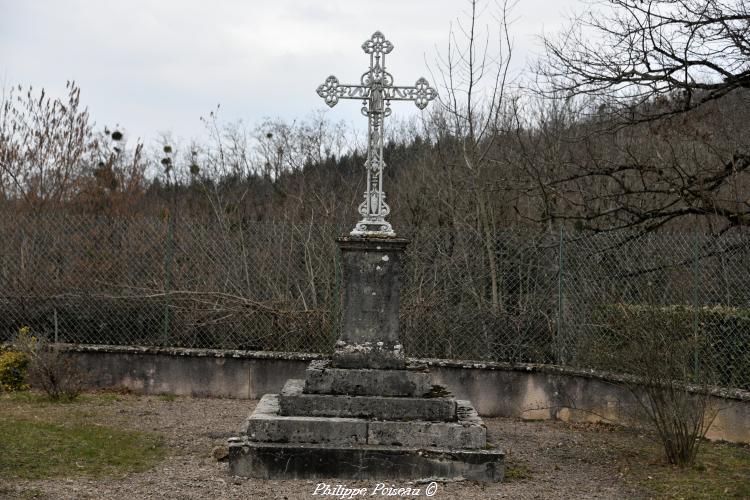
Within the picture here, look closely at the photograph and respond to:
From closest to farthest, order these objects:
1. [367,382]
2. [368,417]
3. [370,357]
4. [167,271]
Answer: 1. [368,417]
2. [367,382]
3. [370,357]
4. [167,271]

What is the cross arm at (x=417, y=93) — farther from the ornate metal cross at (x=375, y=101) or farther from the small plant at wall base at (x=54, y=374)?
the small plant at wall base at (x=54, y=374)

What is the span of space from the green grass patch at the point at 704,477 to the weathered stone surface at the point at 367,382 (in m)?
2.06

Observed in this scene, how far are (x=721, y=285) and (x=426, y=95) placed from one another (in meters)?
4.07

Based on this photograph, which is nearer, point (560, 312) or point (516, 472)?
point (516, 472)

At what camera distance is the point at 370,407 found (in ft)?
22.7

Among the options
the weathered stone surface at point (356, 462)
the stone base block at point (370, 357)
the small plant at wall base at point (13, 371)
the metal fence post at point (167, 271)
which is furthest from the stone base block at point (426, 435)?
the small plant at wall base at point (13, 371)

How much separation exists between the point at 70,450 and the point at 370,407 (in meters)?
2.79

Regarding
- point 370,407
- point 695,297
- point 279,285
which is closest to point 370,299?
point 370,407

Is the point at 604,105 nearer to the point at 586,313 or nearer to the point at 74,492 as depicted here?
the point at 586,313

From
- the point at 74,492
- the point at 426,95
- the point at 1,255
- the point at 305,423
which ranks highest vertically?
the point at 426,95

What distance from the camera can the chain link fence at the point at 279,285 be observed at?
1020 centimetres

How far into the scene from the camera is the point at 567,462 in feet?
24.8

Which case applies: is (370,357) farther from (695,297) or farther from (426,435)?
(695,297)

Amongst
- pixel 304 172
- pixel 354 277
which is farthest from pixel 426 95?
pixel 304 172
